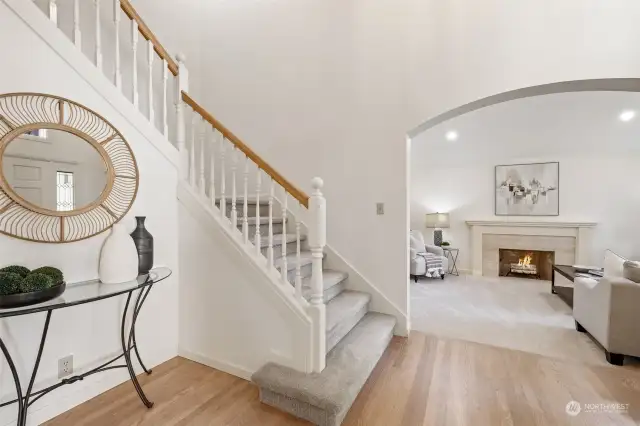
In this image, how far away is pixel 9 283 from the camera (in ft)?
4.42

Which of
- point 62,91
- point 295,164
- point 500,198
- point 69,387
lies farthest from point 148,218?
point 500,198

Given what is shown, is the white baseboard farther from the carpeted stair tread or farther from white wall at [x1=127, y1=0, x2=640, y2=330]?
white wall at [x1=127, y1=0, x2=640, y2=330]

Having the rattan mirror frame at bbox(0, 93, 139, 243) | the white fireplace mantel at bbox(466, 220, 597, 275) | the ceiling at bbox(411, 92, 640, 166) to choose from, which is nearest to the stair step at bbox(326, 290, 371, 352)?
the rattan mirror frame at bbox(0, 93, 139, 243)

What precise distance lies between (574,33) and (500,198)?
13.0 ft

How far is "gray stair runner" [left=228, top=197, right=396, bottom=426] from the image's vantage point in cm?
174

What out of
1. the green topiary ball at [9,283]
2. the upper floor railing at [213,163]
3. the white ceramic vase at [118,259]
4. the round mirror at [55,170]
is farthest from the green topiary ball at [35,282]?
the upper floor railing at [213,163]

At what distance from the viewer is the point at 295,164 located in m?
3.46

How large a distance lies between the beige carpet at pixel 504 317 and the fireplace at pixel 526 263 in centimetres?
59

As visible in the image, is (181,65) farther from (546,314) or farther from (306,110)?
(546,314)

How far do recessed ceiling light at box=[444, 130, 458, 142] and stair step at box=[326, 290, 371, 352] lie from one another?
4.09m

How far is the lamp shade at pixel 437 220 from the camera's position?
234 inches

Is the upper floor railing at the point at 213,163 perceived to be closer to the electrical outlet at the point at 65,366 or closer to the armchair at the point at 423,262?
the electrical outlet at the point at 65,366

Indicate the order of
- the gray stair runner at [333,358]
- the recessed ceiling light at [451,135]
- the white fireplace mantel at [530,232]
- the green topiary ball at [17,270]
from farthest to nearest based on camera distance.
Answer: the recessed ceiling light at [451,135] → the white fireplace mantel at [530,232] → the gray stair runner at [333,358] → the green topiary ball at [17,270]

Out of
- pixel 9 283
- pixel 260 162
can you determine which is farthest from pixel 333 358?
pixel 9 283
